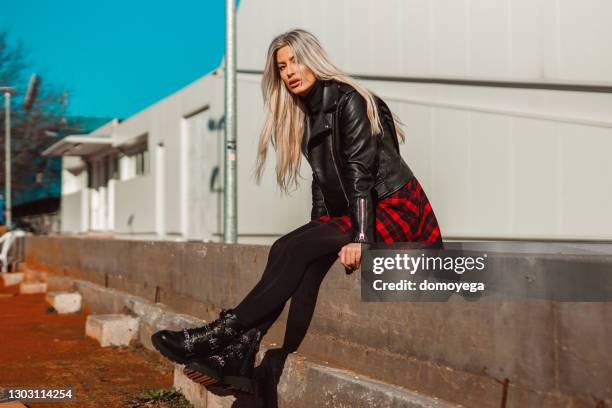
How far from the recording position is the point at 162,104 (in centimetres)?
2173

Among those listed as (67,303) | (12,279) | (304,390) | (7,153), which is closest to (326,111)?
(304,390)

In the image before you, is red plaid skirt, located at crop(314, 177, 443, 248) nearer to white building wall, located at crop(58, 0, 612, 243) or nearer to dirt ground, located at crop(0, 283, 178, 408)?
dirt ground, located at crop(0, 283, 178, 408)

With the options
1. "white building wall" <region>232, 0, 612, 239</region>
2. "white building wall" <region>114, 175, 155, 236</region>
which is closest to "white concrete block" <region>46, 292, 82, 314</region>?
"white building wall" <region>232, 0, 612, 239</region>

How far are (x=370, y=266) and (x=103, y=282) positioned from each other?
6.63 meters

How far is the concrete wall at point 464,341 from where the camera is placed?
2566mm

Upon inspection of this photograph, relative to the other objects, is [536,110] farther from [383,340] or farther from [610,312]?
[610,312]

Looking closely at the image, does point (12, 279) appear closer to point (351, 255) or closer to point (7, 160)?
point (351, 255)

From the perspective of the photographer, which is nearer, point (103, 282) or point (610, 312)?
point (610, 312)

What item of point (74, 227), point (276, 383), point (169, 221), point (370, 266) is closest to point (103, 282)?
point (276, 383)

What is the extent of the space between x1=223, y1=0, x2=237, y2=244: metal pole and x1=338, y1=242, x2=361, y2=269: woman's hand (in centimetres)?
710

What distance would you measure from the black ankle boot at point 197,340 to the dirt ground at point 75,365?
1266 mm

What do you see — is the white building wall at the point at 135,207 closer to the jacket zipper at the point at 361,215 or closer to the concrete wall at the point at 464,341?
the concrete wall at the point at 464,341

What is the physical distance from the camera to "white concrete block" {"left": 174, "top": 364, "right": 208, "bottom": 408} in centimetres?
438

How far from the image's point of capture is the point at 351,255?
11.7 ft
